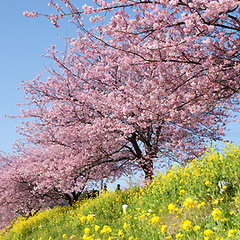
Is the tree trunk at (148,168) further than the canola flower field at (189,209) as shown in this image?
Yes

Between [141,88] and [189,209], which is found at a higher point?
[141,88]

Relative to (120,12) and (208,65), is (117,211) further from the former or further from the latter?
(120,12)

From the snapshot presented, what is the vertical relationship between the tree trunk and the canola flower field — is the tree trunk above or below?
above

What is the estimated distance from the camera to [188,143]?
10.7 metres

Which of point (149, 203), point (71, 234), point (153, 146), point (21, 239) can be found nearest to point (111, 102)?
point (153, 146)

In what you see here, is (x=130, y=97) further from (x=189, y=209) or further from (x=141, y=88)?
(x=189, y=209)

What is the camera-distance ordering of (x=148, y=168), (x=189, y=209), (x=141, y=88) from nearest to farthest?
(x=189, y=209), (x=141, y=88), (x=148, y=168)

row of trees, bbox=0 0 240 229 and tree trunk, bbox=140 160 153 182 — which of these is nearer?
row of trees, bbox=0 0 240 229

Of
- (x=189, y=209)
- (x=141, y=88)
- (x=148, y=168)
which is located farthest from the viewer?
(x=148, y=168)

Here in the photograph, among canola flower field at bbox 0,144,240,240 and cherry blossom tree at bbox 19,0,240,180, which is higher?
cherry blossom tree at bbox 19,0,240,180

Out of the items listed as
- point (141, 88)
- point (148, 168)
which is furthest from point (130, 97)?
point (148, 168)

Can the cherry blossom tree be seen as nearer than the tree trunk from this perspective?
Yes

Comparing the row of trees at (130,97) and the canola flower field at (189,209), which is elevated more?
the row of trees at (130,97)

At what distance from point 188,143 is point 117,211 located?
4364 millimetres
